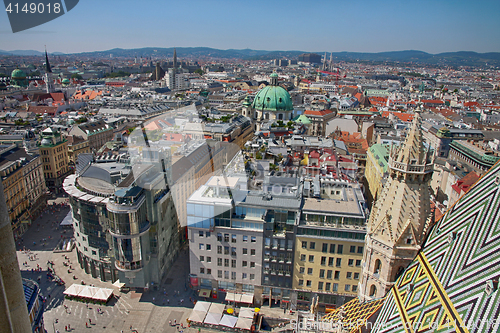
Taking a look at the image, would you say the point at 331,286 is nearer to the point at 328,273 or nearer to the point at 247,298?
the point at 328,273

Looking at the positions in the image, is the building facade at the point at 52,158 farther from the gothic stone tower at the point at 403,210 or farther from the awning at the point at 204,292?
the gothic stone tower at the point at 403,210

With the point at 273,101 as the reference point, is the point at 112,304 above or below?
below

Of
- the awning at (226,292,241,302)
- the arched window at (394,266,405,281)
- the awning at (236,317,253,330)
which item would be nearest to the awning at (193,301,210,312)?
the awning at (226,292,241,302)

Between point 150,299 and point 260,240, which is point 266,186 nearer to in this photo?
point 260,240

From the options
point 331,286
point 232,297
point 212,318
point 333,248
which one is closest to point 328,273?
point 331,286

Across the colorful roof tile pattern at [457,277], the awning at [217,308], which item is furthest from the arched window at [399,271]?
the awning at [217,308]

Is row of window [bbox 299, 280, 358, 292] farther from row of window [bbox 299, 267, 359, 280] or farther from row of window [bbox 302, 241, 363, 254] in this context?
row of window [bbox 302, 241, 363, 254]
